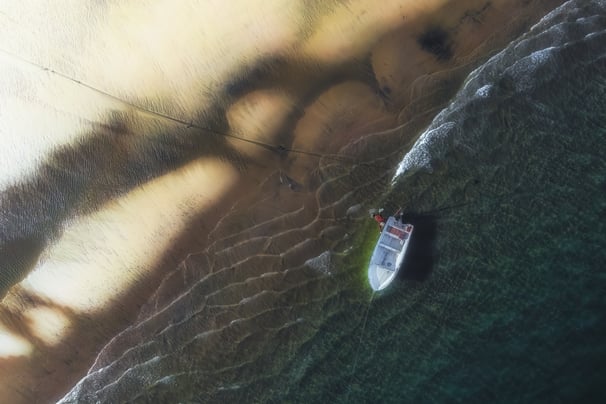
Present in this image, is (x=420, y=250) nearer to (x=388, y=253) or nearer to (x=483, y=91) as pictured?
(x=388, y=253)

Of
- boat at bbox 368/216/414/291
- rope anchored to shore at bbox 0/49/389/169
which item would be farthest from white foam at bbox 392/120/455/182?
rope anchored to shore at bbox 0/49/389/169

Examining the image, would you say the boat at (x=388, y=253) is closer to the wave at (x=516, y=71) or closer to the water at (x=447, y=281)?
the water at (x=447, y=281)

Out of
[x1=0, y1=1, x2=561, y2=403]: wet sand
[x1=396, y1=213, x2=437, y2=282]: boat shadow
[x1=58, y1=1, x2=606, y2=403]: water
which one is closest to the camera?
[x1=58, y1=1, x2=606, y2=403]: water

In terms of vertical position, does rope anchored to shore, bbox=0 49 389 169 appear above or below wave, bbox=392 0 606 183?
below

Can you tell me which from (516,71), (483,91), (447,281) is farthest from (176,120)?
(516,71)

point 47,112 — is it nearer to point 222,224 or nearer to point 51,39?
point 51,39

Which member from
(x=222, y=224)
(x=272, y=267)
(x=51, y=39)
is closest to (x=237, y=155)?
(x=222, y=224)

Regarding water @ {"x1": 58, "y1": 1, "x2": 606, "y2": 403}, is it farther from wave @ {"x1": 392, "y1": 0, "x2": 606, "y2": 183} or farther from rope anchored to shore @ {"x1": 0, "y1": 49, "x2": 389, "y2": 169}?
rope anchored to shore @ {"x1": 0, "y1": 49, "x2": 389, "y2": 169}
